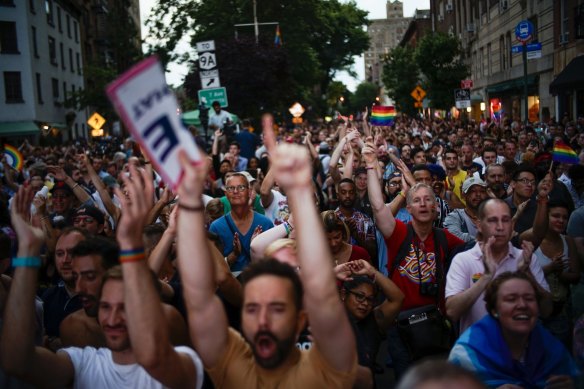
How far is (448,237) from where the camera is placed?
17.5ft

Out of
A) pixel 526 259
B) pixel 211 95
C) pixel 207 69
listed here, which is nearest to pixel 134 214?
pixel 526 259

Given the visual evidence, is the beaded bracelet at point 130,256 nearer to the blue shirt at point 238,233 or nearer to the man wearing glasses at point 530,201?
the blue shirt at point 238,233

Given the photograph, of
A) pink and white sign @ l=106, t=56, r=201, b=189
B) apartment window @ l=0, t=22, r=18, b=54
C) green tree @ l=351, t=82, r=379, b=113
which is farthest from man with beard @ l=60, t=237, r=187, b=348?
green tree @ l=351, t=82, r=379, b=113

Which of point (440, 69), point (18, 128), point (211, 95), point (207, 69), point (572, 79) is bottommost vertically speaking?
point (211, 95)

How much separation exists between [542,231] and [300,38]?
3321cm

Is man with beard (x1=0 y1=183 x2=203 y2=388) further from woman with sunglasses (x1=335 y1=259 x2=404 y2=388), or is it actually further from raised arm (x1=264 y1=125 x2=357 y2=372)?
woman with sunglasses (x1=335 y1=259 x2=404 y2=388)

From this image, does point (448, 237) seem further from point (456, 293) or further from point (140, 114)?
point (140, 114)

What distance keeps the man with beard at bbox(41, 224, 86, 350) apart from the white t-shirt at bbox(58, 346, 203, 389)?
105 centimetres

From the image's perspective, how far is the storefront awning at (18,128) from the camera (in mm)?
37013

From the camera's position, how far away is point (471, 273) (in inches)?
176

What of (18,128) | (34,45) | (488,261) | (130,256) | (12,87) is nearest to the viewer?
(130,256)

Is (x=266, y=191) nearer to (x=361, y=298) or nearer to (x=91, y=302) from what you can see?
(x=361, y=298)

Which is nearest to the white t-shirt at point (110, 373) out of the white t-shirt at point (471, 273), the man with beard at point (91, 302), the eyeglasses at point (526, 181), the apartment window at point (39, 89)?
the man with beard at point (91, 302)

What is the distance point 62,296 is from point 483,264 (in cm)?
283
